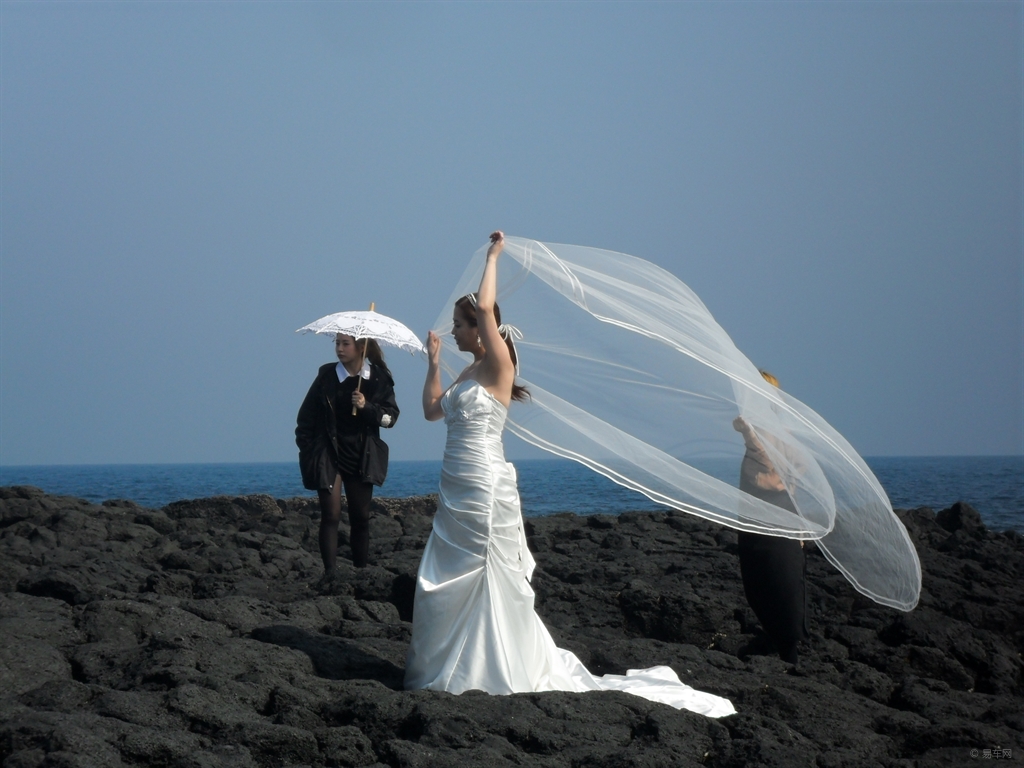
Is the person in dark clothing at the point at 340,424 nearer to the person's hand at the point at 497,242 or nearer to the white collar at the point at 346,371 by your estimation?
the white collar at the point at 346,371

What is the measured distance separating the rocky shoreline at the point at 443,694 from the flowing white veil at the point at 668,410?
974 millimetres

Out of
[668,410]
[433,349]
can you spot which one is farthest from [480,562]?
[668,410]

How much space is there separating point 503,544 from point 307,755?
138 centimetres

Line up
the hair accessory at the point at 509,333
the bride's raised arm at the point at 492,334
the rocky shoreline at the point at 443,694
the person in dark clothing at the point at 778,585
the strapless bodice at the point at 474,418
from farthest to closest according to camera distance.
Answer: the person in dark clothing at the point at 778,585 < the hair accessory at the point at 509,333 < the strapless bodice at the point at 474,418 < the bride's raised arm at the point at 492,334 < the rocky shoreline at the point at 443,694

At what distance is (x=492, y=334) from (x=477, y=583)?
1236mm

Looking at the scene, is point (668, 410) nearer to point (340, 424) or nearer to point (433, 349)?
point (433, 349)

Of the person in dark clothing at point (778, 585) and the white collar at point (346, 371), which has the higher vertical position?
the white collar at point (346, 371)

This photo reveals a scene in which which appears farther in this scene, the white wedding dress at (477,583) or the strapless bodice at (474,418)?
the strapless bodice at (474,418)

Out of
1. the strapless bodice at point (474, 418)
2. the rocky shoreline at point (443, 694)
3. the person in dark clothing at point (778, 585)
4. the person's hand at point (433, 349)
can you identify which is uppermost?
the person's hand at point (433, 349)

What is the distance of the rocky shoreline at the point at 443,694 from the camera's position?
4.27 metres

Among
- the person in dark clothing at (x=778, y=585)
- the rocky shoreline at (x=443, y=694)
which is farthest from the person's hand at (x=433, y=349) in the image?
the person in dark clothing at (x=778, y=585)

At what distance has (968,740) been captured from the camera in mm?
5055

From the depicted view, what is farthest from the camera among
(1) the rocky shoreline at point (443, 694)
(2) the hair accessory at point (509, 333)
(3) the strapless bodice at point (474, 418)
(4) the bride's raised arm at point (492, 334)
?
(2) the hair accessory at point (509, 333)

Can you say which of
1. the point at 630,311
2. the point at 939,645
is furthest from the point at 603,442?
the point at 939,645
